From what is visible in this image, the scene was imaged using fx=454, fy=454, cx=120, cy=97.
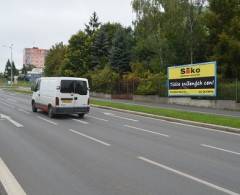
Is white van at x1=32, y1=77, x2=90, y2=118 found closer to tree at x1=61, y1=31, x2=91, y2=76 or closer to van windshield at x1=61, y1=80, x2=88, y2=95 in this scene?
van windshield at x1=61, y1=80, x2=88, y2=95

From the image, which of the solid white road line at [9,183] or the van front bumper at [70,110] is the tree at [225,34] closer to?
the van front bumper at [70,110]

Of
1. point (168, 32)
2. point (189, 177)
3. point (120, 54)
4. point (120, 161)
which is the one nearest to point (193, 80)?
point (168, 32)

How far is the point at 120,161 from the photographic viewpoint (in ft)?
33.6

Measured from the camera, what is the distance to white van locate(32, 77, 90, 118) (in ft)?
72.8

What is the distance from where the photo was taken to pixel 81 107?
2280 centimetres

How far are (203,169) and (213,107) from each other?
23.3 m

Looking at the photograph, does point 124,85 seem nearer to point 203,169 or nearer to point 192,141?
point 192,141

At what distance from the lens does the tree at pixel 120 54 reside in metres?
58.1

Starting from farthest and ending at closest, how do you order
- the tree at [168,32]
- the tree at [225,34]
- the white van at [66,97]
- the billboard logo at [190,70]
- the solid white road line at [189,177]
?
the tree at [168,32], the tree at [225,34], the billboard logo at [190,70], the white van at [66,97], the solid white road line at [189,177]

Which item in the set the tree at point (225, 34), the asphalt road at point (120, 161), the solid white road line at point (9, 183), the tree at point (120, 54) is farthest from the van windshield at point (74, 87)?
the tree at point (120, 54)

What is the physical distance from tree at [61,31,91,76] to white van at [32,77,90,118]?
140ft

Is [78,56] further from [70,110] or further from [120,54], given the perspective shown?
[70,110]

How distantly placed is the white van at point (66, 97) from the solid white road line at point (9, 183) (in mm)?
12838

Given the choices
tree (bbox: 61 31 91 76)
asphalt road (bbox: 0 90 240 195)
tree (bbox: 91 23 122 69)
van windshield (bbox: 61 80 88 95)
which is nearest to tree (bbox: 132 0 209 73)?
tree (bbox: 91 23 122 69)
